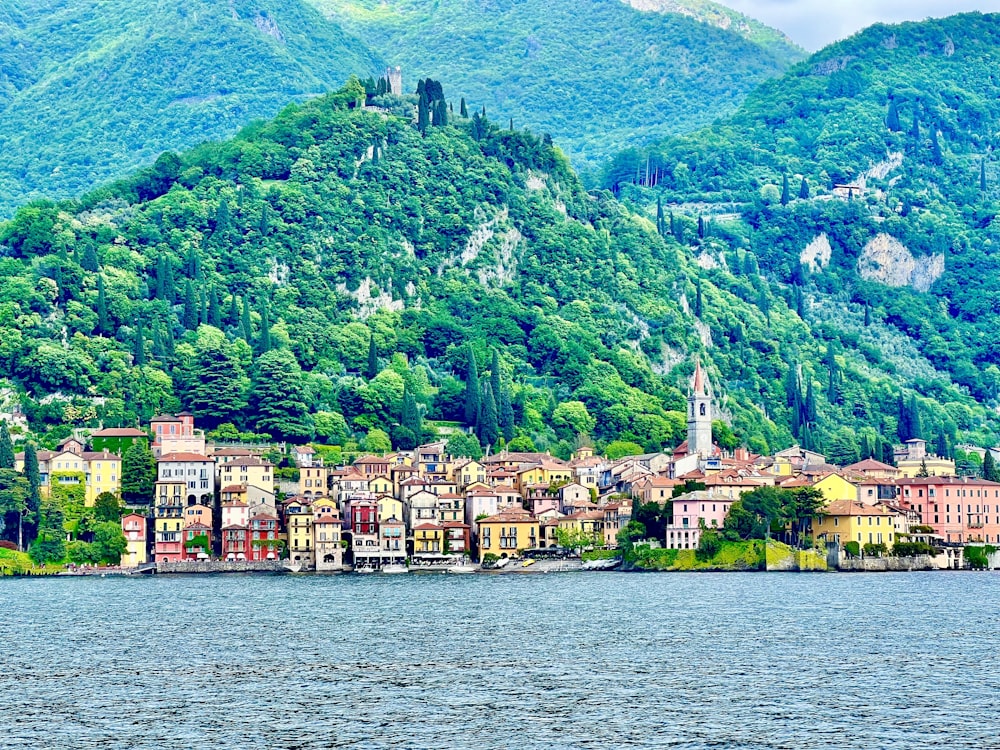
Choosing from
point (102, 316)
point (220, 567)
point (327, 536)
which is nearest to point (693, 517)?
point (327, 536)

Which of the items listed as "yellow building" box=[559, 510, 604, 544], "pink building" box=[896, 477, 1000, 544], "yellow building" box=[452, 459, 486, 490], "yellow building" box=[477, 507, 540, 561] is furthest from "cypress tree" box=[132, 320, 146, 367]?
"pink building" box=[896, 477, 1000, 544]

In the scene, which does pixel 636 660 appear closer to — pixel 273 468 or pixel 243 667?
pixel 243 667

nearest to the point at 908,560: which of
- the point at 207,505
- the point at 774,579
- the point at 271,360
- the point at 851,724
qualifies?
the point at 774,579

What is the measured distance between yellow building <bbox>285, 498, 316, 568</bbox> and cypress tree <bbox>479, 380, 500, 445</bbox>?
3690cm

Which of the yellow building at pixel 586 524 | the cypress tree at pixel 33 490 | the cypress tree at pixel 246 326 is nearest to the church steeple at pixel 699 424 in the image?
the yellow building at pixel 586 524

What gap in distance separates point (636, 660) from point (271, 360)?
330 ft

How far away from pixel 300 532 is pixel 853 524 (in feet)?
124

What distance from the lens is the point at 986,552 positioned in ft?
461

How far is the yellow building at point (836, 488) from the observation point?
143m

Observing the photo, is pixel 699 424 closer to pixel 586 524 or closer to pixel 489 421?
pixel 489 421

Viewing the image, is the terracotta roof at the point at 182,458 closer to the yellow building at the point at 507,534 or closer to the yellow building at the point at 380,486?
the yellow building at the point at 380,486

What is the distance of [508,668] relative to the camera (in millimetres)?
75562

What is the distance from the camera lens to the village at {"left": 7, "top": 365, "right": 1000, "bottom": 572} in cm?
13975

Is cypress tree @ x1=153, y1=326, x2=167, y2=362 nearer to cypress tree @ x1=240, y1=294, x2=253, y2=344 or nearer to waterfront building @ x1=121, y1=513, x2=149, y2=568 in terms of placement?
cypress tree @ x1=240, y1=294, x2=253, y2=344
